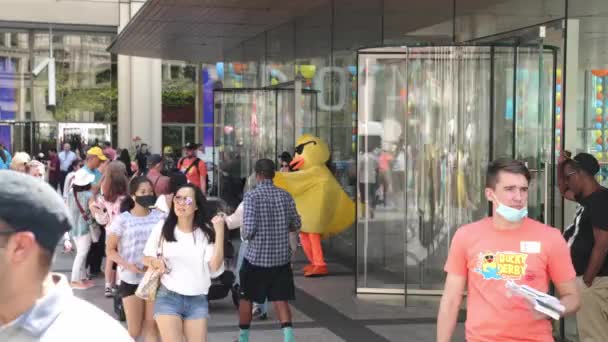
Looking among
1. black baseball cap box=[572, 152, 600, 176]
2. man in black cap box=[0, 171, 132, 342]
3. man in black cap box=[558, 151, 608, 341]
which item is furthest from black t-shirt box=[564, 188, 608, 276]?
man in black cap box=[0, 171, 132, 342]

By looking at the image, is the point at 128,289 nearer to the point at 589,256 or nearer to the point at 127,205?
the point at 127,205

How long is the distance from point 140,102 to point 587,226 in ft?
106

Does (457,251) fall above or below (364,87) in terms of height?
below

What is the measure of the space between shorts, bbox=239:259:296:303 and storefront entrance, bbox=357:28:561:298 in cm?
295

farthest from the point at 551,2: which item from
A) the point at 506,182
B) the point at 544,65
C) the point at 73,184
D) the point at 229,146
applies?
the point at 229,146

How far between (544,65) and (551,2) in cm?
92

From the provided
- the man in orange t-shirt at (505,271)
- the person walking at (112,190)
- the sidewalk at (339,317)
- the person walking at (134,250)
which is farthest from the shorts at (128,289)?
the man in orange t-shirt at (505,271)

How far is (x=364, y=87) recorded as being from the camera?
11.1 meters

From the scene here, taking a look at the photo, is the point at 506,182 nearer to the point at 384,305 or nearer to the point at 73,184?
the point at 384,305

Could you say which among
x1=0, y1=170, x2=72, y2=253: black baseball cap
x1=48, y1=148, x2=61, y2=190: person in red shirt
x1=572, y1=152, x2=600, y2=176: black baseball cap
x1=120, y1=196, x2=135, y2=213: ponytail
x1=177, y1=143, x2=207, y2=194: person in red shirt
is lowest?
x1=48, y1=148, x2=61, y2=190: person in red shirt

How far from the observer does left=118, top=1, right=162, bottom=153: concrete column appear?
37.7 metres

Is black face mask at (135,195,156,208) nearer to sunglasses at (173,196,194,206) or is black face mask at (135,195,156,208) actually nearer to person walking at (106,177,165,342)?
person walking at (106,177,165,342)

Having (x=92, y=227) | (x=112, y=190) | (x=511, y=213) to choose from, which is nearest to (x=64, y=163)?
(x=92, y=227)

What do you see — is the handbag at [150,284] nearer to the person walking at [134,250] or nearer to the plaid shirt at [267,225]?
the person walking at [134,250]
